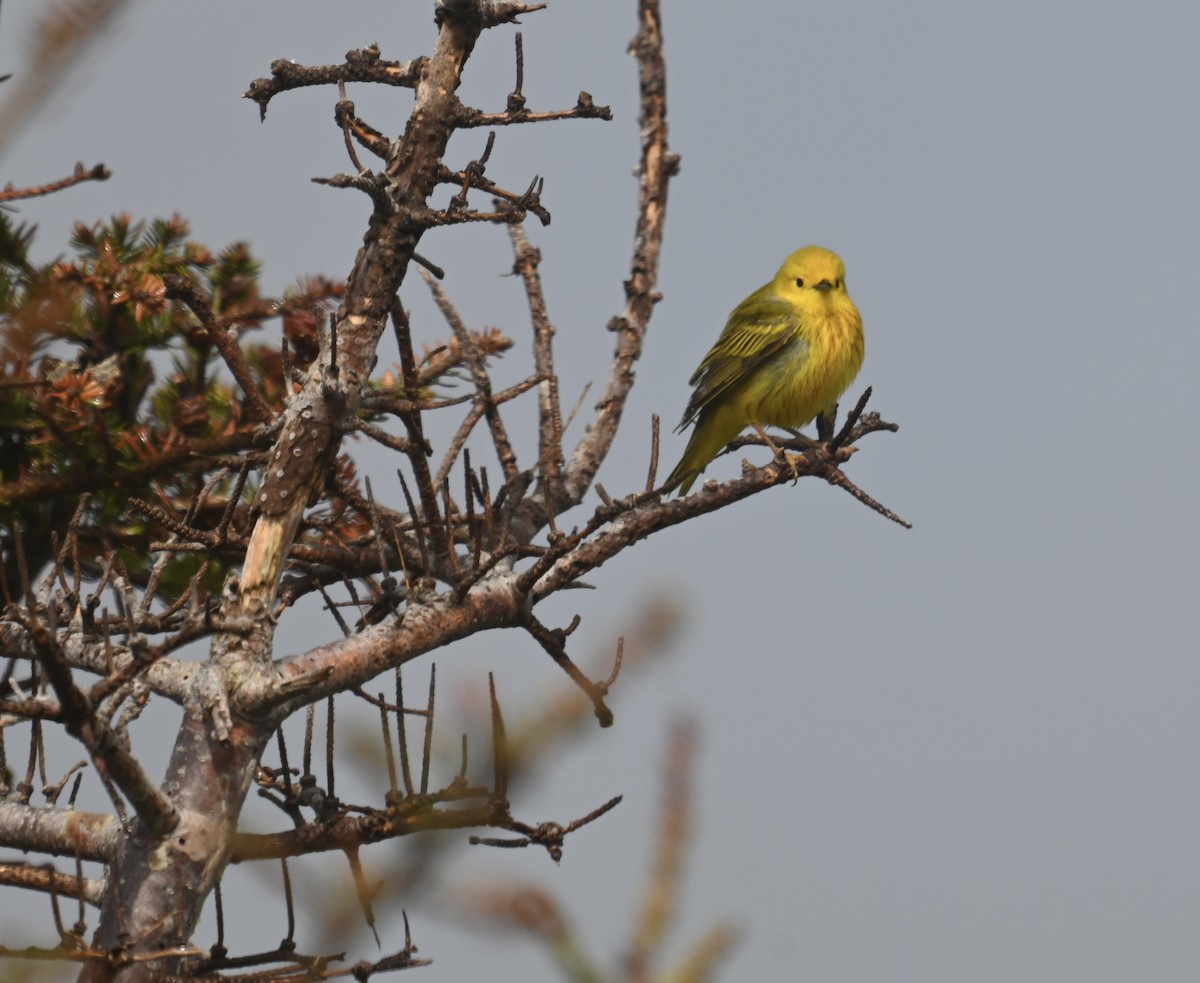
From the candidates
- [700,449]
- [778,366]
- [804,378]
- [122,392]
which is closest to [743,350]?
[778,366]

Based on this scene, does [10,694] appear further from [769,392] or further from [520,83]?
[769,392]

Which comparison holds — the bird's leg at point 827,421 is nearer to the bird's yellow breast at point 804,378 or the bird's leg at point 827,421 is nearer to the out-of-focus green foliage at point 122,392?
the bird's yellow breast at point 804,378

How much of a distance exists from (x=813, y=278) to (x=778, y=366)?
86cm

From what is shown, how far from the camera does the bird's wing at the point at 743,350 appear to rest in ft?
26.6

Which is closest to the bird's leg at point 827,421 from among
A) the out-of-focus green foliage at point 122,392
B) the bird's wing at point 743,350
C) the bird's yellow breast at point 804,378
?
the bird's yellow breast at point 804,378

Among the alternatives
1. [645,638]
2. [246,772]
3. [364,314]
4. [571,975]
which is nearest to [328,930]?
[246,772]

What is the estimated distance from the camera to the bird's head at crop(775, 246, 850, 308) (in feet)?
28.0

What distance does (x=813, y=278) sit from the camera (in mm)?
8648

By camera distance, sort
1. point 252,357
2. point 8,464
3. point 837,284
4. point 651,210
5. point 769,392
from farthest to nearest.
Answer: point 837,284
point 769,392
point 651,210
point 252,357
point 8,464

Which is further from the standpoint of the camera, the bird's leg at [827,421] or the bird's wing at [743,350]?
the bird's wing at [743,350]

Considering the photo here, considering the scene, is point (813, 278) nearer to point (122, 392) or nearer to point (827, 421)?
point (827, 421)

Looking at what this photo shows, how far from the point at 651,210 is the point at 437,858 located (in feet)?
16.1

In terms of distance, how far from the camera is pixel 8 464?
468 cm

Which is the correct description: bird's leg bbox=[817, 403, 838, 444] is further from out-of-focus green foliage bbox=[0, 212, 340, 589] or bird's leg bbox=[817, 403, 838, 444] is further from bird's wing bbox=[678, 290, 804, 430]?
out-of-focus green foliage bbox=[0, 212, 340, 589]
